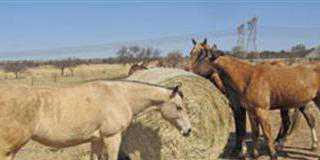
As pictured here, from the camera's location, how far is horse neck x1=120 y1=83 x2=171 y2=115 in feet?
21.1

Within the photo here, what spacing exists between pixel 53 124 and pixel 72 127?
252 mm

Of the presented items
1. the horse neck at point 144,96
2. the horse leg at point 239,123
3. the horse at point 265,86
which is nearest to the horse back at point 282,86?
the horse at point 265,86

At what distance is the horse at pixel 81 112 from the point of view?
553cm

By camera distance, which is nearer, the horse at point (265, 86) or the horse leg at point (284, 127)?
the horse at point (265, 86)

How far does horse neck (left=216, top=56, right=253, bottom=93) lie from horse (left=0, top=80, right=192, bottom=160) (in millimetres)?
2066

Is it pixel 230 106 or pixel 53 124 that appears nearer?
pixel 53 124

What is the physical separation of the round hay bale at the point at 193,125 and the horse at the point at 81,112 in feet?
2.84

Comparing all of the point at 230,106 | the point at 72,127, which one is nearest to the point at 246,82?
the point at 230,106

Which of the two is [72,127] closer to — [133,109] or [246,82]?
[133,109]

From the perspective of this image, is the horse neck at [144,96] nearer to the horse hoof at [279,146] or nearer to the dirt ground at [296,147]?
the dirt ground at [296,147]

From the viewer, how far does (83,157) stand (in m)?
7.75

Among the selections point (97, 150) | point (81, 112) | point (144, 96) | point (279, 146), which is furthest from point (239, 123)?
point (81, 112)

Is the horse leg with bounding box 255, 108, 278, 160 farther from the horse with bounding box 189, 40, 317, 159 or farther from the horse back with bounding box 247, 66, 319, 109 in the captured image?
the horse with bounding box 189, 40, 317, 159

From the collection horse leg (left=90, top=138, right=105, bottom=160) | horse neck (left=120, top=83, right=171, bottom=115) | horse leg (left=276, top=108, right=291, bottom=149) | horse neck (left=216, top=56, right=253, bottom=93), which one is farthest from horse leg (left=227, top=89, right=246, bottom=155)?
horse leg (left=90, top=138, right=105, bottom=160)
